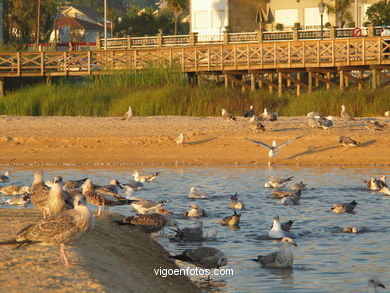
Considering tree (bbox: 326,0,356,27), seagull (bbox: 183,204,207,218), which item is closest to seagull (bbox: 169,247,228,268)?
seagull (bbox: 183,204,207,218)

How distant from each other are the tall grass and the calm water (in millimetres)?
8283

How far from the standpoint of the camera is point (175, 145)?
24.2 meters

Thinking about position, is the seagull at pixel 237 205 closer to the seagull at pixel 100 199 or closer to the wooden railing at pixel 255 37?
the seagull at pixel 100 199

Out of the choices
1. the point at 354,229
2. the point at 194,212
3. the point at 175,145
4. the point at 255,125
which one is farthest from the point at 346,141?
the point at 354,229

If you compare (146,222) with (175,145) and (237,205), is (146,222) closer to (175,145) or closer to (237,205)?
(237,205)

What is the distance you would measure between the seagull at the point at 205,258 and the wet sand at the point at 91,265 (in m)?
0.25

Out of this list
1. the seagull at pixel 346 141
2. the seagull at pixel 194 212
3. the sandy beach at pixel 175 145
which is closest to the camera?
the seagull at pixel 194 212

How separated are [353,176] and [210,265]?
10.4m

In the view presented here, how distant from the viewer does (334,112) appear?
29781mm

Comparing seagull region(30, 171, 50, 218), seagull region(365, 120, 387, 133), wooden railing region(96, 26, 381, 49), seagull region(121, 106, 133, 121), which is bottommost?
seagull region(30, 171, 50, 218)

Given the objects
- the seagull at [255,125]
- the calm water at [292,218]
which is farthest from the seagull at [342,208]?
the seagull at [255,125]

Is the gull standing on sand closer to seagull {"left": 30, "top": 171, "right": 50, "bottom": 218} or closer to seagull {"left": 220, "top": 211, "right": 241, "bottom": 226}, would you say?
seagull {"left": 30, "top": 171, "right": 50, "bottom": 218}

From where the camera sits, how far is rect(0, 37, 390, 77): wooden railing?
36.0 m

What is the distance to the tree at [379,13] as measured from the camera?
159 feet
